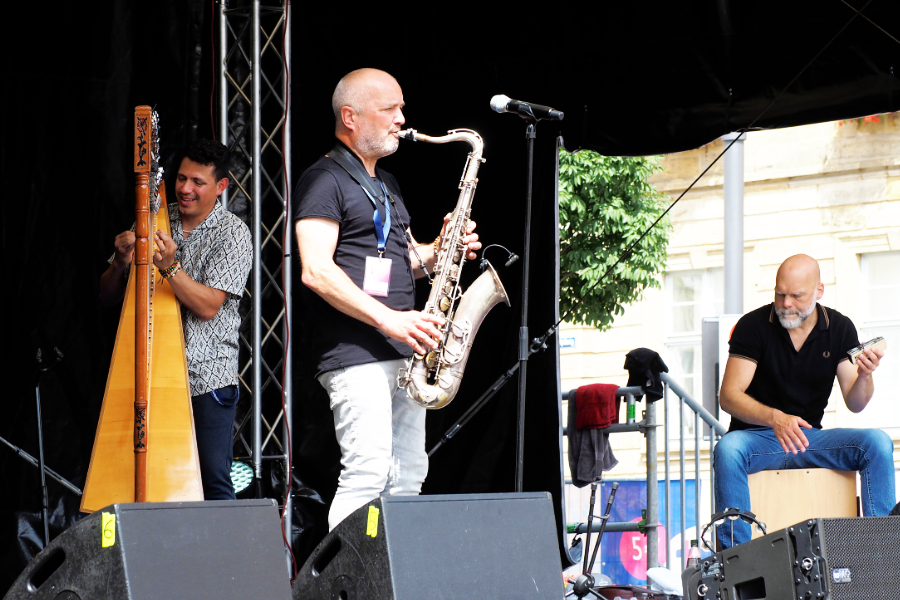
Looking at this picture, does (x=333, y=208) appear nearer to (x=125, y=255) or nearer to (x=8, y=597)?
(x=125, y=255)

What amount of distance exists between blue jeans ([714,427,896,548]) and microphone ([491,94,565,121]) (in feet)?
5.35

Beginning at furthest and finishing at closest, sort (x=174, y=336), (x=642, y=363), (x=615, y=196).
→ (x=615, y=196) < (x=642, y=363) < (x=174, y=336)

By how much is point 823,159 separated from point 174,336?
34.6 ft

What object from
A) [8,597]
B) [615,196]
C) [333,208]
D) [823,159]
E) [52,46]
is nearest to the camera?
[8,597]

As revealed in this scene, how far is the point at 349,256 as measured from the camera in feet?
10.9

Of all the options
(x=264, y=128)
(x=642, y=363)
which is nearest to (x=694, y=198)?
(x=642, y=363)

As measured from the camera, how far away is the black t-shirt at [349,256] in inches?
127

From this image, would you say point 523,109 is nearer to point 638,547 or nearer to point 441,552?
point 441,552

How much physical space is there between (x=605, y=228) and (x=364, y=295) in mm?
8600

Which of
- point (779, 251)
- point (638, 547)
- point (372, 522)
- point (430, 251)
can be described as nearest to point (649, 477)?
point (430, 251)

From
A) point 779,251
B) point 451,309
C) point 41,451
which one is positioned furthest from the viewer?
point 779,251

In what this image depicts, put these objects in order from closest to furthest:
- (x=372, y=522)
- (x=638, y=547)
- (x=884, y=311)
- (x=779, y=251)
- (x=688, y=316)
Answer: (x=372, y=522)
(x=638, y=547)
(x=884, y=311)
(x=779, y=251)
(x=688, y=316)

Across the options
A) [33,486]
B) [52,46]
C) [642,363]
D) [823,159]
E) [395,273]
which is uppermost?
[823,159]

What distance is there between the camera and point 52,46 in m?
4.38
